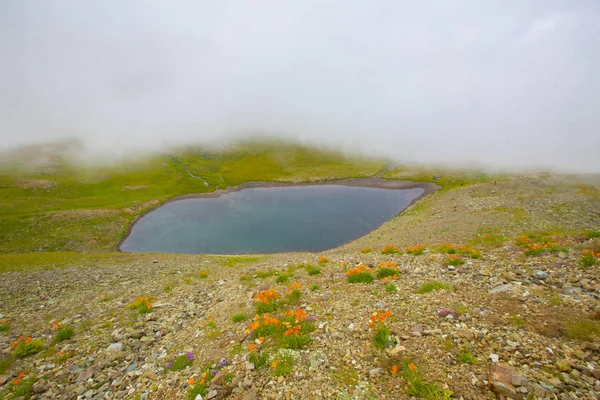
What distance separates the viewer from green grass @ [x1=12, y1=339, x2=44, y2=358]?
13943 millimetres

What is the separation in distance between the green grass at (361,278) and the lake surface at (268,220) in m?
43.3

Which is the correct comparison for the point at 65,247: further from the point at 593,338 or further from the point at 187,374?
the point at 593,338

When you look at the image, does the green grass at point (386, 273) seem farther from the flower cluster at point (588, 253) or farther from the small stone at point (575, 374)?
the flower cluster at point (588, 253)

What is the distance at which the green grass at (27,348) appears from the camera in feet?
45.7

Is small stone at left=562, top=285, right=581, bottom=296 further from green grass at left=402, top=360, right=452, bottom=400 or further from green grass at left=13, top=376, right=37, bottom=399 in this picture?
green grass at left=13, top=376, right=37, bottom=399

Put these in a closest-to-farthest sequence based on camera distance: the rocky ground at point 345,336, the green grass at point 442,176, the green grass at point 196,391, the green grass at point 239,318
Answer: the rocky ground at point 345,336, the green grass at point 196,391, the green grass at point 239,318, the green grass at point 442,176

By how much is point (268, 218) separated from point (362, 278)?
6612cm

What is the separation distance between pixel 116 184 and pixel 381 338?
134 m

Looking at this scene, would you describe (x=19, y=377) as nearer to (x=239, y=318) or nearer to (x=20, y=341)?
(x=20, y=341)

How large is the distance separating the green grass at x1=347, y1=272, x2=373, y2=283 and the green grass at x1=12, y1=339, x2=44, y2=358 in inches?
699

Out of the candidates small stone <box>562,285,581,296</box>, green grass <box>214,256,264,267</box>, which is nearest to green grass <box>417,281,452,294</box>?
small stone <box>562,285,581,296</box>

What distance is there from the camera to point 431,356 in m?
9.02

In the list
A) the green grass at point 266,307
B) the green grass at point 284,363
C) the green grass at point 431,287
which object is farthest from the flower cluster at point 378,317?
the green grass at point 266,307

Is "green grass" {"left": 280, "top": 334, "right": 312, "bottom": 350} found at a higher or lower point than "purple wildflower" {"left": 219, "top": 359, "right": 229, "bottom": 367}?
higher
